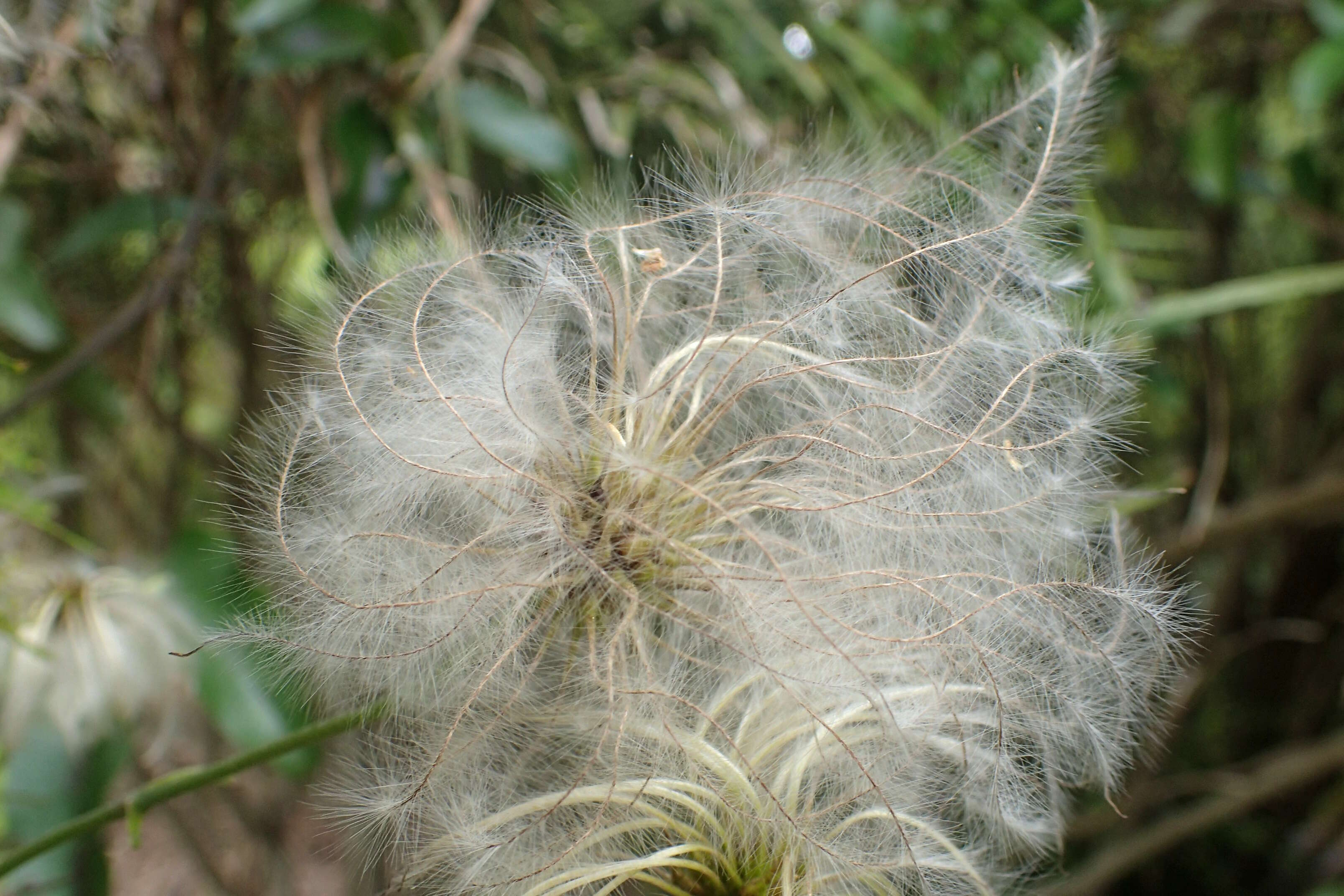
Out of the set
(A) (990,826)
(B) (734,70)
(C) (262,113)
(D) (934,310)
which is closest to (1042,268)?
(D) (934,310)

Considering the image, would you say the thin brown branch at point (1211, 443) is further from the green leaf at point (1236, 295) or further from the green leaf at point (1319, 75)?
the green leaf at point (1319, 75)

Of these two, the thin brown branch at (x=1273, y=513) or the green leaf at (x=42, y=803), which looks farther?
the thin brown branch at (x=1273, y=513)

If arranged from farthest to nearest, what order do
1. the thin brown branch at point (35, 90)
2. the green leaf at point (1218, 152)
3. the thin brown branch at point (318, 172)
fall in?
the green leaf at point (1218, 152) → the thin brown branch at point (318, 172) → the thin brown branch at point (35, 90)

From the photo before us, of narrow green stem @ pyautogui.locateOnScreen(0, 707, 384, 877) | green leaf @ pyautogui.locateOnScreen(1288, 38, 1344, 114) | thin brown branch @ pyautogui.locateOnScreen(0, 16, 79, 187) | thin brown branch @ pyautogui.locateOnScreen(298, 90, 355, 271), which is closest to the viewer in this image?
narrow green stem @ pyautogui.locateOnScreen(0, 707, 384, 877)

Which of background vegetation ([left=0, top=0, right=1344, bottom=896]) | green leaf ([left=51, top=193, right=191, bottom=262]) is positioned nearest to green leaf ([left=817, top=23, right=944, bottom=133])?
background vegetation ([left=0, top=0, right=1344, bottom=896])

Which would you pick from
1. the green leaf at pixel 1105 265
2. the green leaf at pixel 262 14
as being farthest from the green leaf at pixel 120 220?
the green leaf at pixel 1105 265

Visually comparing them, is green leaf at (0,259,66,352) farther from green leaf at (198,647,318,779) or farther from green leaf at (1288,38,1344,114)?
green leaf at (1288,38,1344,114)

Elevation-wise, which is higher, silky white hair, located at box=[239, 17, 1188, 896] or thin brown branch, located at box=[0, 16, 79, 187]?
thin brown branch, located at box=[0, 16, 79, 187]

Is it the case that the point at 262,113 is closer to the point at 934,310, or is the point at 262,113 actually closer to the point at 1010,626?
the point at 934,310
